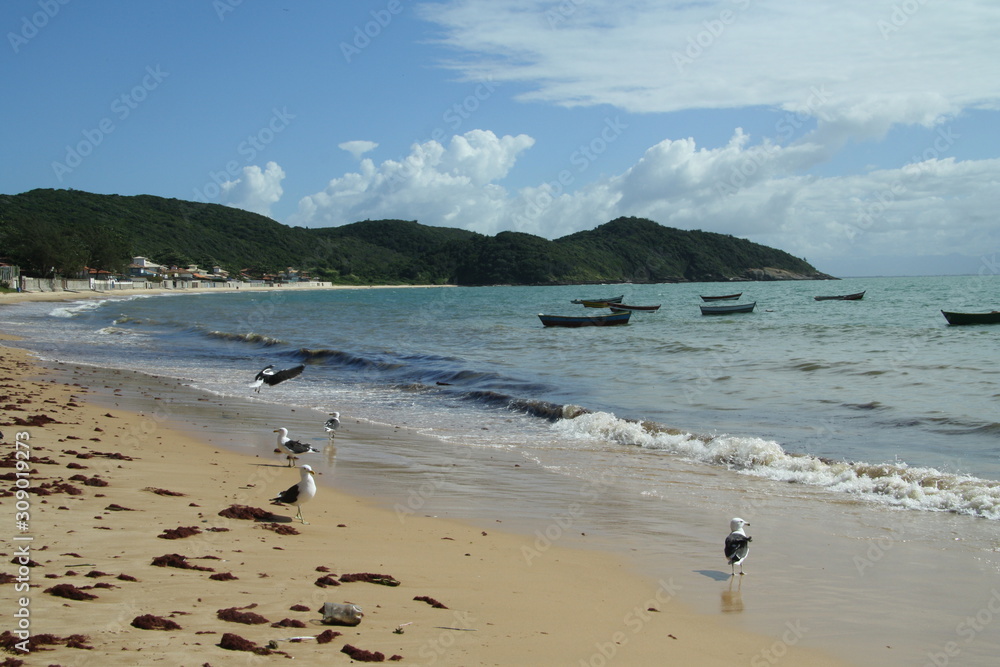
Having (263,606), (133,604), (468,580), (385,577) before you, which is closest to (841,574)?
(468,580)

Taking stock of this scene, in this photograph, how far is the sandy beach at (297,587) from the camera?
4250 millimetres

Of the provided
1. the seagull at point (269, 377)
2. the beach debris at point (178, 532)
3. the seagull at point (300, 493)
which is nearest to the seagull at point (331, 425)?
the seagull at point (269, 377)

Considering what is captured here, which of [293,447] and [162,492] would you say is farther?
[293,447]

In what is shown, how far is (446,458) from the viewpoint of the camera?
457 inches

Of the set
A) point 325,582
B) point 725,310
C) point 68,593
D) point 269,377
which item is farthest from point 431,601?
point 725,310

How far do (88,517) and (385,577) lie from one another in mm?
2774

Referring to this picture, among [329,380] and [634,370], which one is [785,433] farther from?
[329,380]

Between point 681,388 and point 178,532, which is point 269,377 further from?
point 681,388

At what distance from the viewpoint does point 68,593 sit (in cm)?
451

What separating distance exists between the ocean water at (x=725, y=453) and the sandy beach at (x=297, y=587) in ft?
1.93

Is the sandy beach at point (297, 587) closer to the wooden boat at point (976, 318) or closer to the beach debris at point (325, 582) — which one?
the beach debris at point (325, 582)

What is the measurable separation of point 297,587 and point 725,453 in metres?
8.13

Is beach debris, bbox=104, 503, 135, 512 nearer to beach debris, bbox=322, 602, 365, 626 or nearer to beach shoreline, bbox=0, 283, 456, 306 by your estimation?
beach debris, bbox=322, 602, 365, 626

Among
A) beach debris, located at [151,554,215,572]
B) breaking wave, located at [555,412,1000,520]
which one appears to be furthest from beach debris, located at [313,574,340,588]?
breaking wave, located at [555,412,1000,520]
